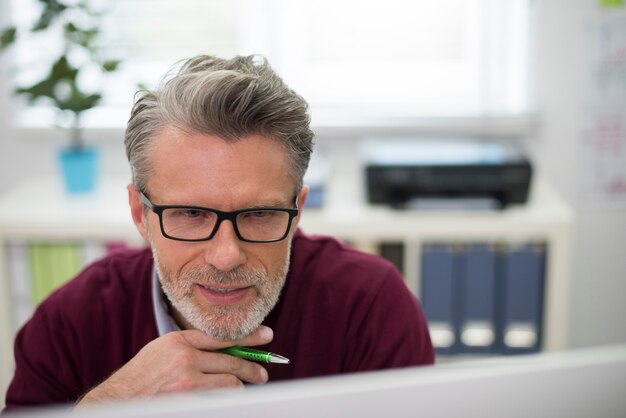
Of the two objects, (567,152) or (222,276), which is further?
(567,152)

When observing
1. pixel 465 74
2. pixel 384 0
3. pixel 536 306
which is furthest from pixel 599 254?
pixel 384 0

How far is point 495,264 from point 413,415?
1.90m

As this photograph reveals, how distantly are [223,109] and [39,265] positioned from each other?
1.54 metres

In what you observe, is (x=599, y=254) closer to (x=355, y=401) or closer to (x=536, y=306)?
(x=536, y=306)

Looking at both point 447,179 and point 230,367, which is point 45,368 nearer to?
point 230,367

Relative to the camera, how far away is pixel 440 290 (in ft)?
7.78

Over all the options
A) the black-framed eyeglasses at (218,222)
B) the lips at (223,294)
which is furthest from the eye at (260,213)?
the lips at (223,294)

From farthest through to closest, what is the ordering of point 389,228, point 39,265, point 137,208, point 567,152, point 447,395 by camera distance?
point 567,152, point 39,265, point 389,228, point 137,208, point 447,395

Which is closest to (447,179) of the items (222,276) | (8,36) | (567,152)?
(567,152)

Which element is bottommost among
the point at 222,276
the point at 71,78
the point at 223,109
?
the point at 222,276

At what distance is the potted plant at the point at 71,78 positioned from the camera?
7.72 ft

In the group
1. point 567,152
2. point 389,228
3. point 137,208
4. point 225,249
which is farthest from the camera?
point 567,152

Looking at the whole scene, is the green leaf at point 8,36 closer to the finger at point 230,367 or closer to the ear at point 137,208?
the ear at point 137,208

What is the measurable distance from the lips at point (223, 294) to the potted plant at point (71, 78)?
4.48ft
